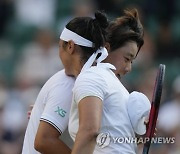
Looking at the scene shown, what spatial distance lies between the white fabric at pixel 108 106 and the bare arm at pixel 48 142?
242mm

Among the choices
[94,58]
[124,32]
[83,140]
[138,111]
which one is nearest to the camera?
[83,140]

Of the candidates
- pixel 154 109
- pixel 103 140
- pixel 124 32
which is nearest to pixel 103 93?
pixel 103 140

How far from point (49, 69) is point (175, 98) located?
6.78 feet

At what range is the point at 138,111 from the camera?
4.25 metres

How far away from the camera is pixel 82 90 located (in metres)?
4.00

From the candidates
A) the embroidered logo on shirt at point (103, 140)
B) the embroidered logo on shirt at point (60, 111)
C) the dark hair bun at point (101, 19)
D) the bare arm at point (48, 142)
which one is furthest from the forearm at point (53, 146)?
the dark hair bun at point (101, 19)

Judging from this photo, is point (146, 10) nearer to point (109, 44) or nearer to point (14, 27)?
point (14, 27)

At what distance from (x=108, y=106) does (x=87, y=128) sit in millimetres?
298

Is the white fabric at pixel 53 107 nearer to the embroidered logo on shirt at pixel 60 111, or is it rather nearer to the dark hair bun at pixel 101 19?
the embroidered logo on shirt at pixel 60 111

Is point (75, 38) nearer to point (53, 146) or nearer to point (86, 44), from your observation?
point (86, 44)

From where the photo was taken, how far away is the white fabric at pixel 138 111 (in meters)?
4.24

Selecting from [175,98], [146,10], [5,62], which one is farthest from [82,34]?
[146,10]

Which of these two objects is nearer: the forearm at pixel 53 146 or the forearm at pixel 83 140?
the forearm at pixel 83 140

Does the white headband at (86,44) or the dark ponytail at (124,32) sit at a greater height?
the dark ponytail at (124,32)
